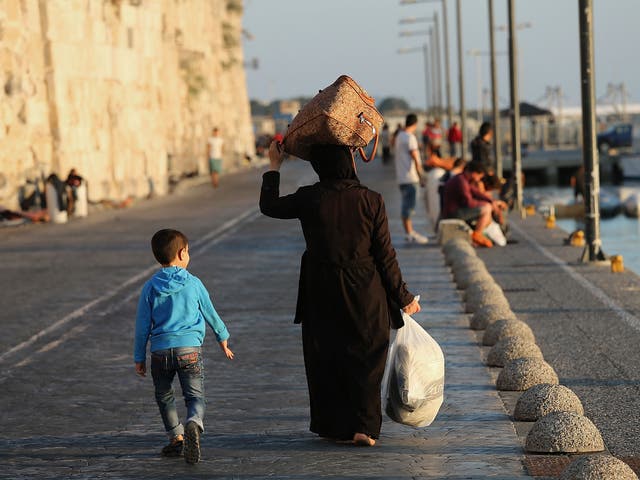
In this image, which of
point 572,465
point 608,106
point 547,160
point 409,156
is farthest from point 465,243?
→ point 608,106

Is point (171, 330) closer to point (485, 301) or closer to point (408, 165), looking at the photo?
point (485, 301)

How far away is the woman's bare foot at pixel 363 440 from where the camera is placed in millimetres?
7871

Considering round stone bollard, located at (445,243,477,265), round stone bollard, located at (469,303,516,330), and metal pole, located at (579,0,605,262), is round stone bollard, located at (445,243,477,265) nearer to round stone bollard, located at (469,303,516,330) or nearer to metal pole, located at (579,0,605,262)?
metal pole, located at (579,0,605,262)

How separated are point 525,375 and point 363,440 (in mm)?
1894

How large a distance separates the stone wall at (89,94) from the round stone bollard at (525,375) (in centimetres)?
2223

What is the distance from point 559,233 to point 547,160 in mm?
56260

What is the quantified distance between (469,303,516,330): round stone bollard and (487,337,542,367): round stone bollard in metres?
1.76

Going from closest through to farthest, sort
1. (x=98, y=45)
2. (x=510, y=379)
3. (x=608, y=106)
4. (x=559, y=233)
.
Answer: (x=510, y=379) < (x=559, y=233) < (x=98, y=45) < (x=608, y=106)

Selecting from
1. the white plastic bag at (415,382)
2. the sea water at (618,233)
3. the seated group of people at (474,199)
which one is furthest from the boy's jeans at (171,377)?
the sea water at (618,233)

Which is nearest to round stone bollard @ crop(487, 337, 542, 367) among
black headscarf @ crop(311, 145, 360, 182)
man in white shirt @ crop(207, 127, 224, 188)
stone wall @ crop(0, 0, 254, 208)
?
black headscarf @ crop(311, 145, 360, 182)

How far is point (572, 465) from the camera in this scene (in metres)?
6.58

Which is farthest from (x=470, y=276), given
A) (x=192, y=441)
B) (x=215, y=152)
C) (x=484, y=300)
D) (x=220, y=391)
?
(x=215, y=152)

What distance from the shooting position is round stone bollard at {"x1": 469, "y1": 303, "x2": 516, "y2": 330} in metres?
12.4

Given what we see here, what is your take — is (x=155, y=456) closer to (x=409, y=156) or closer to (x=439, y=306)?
(x=439, y=306)
